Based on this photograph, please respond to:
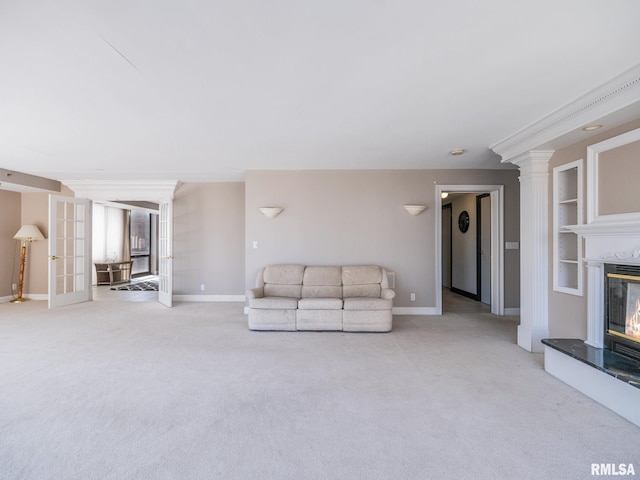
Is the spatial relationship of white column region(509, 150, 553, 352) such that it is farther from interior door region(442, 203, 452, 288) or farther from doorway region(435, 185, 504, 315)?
interior door region(442, 203, 452, 288)

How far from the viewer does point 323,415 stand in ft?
7.25

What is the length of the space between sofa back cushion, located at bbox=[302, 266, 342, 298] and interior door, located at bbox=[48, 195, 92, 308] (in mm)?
4591

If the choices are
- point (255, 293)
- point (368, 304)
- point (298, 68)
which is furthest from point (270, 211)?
point (298, 68)

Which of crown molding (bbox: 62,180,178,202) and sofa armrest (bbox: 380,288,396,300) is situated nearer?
sofa armrest (bbox: 380,288,396,300)

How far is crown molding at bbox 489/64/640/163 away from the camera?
2.21 metres

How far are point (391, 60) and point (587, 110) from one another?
1.82 meters

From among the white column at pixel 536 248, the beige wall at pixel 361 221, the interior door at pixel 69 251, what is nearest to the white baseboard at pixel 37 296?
the interior door at pixel 69 251

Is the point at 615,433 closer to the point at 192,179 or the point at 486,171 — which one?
the point at 486,171

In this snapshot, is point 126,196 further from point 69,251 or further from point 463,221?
point 463,221

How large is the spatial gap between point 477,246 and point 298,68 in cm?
566

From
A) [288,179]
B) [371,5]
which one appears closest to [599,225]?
[371,5]

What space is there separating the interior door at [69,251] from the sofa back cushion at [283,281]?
157 inches

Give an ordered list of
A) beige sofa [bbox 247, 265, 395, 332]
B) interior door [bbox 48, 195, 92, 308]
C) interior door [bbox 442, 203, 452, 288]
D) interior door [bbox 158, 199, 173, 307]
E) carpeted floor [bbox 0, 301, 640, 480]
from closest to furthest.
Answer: carpeted floor [bbox 0, 301, 640, 480] < beige sofa [bbox 247, 265, 395, 332] < interior door [bbox 48, 195, 92, 308] < interior door [bbox 158, 199, 173, 307] < interior door [bbox 442, 203, 452, 288]

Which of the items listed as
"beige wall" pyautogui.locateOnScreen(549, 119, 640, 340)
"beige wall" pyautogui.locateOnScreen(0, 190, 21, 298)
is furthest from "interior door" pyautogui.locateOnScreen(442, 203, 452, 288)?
"beige wall" pyautogui.locateOnScreen(0, 190, 21, 298)
